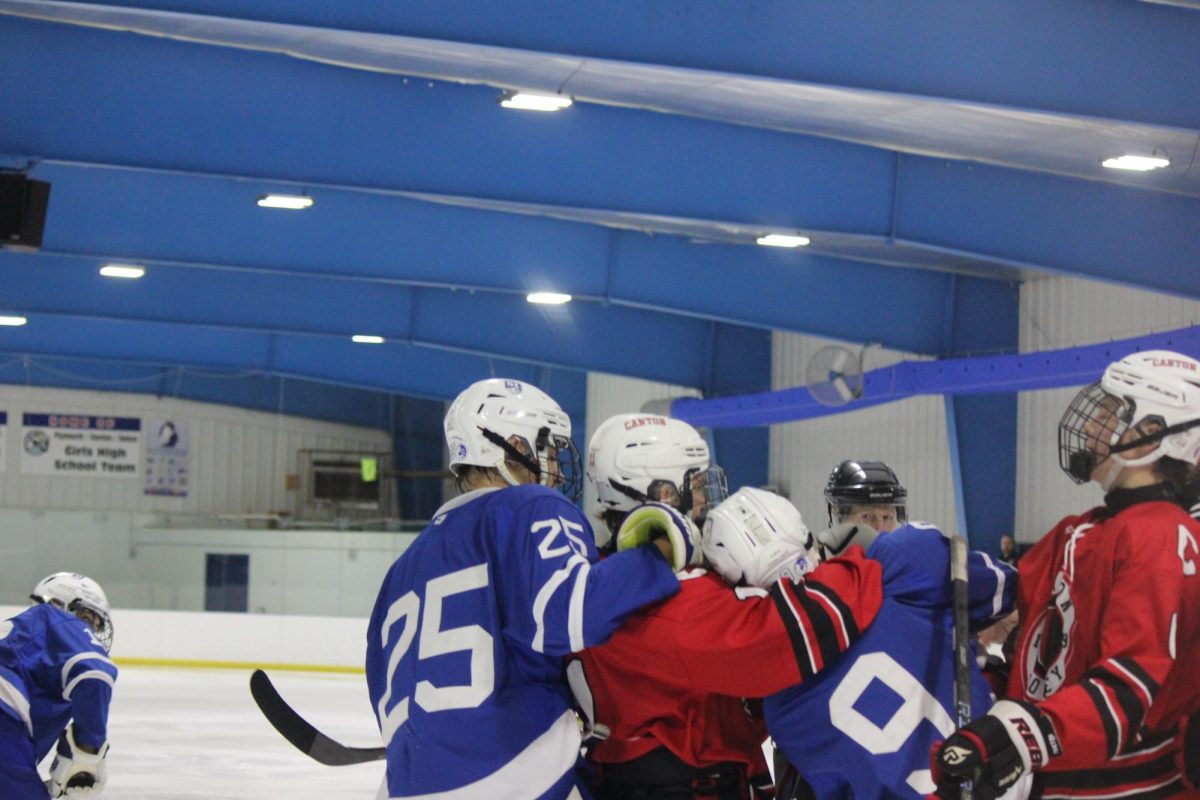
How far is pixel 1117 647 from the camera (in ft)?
8.02

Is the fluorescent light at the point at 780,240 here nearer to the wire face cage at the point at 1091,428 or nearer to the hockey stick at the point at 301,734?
the hockey stick at the point at 301,734

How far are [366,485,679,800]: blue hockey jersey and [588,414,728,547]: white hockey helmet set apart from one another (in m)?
0.22

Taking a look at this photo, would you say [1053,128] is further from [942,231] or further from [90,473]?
[90,473]

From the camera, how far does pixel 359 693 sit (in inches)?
535

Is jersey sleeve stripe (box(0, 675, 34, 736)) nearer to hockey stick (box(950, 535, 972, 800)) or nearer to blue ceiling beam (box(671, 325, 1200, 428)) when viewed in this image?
hockey stick (box(950, 535, 972, 800))

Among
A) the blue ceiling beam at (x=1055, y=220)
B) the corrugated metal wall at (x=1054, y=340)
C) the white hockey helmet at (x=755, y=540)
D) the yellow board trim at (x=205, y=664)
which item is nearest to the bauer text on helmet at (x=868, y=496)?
the white hockey helmet at (x=755, y=540)

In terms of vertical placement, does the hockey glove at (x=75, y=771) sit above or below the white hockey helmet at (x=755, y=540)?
below

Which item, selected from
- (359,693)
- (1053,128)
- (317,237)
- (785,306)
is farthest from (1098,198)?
(359,693)

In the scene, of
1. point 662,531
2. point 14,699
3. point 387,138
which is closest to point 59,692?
point 14,699

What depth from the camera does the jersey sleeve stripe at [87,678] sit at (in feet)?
15.5

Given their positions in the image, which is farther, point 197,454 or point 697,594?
point 197,454

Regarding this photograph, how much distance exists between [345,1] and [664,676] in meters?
4.62

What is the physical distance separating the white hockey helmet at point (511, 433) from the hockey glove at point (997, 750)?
0.97 metres

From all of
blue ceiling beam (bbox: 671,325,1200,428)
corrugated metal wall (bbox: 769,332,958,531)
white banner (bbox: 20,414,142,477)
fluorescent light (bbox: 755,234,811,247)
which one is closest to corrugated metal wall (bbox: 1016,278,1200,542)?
blue ceiling beam (bbox: 671,325,1200,428)
